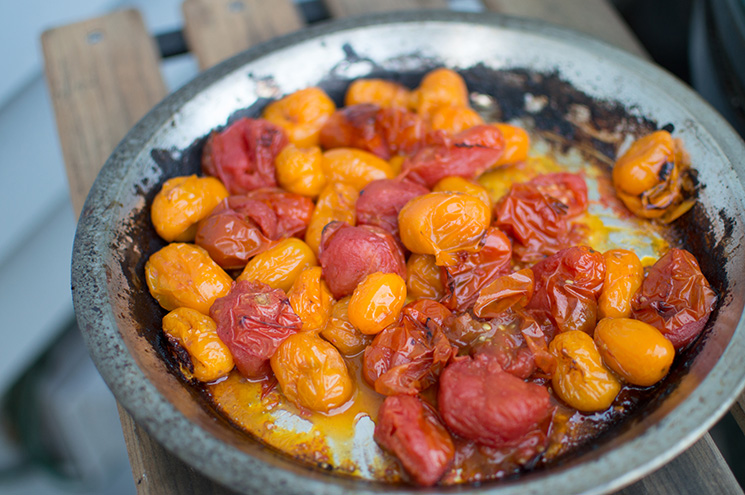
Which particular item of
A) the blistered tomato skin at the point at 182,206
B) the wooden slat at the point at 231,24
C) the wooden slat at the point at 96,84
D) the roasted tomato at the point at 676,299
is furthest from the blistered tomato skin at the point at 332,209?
the wooden slat at the point at 231,24

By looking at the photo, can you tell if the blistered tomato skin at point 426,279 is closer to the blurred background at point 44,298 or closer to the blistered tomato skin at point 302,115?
the blistered tomato skin at point 302,115

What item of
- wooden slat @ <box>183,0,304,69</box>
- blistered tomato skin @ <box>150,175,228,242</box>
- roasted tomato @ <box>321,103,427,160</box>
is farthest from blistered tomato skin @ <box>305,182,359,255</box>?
wooden slat @ <box>183,0,304,69</box>

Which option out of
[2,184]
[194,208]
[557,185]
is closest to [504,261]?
[557,185]

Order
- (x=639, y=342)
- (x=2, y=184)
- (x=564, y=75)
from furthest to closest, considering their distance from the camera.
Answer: (x=2, y=184), (x=564, y=75), (x=639, y=342)

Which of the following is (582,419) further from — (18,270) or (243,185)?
(18,270)

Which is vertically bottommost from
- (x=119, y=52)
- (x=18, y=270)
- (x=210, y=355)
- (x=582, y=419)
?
(x=18, y=270)

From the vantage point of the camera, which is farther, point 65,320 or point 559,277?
point 65,320
